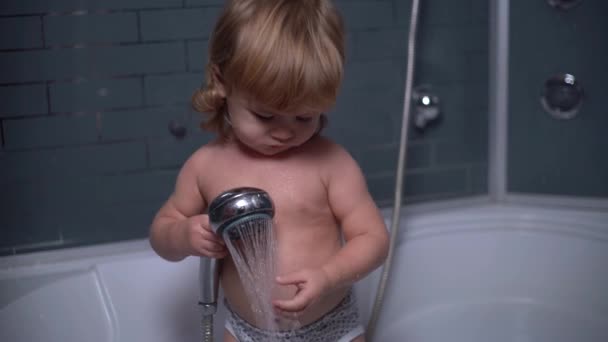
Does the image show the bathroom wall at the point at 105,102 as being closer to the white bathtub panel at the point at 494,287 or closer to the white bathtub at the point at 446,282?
the white bathtub at the point at 446,282

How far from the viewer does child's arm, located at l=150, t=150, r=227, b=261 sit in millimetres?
928

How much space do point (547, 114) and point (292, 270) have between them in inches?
31.3

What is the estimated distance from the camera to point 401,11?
151 centimetres

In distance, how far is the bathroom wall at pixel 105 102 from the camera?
1275 millimetres

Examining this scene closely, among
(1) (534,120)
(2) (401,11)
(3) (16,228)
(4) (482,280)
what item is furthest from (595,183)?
(3) (16,228)

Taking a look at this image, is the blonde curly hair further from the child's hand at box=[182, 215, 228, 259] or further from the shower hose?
the shower hose

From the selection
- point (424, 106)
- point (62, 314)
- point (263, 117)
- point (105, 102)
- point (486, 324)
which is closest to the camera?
point (263, 117)

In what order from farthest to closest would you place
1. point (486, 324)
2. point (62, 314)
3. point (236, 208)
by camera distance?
1. point (486, 324)
2. point (62, 314)
3. point (236, 208)

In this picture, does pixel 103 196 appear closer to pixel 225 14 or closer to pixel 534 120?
pixel 225 14

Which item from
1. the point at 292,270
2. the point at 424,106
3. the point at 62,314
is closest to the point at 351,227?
the point at 292,270

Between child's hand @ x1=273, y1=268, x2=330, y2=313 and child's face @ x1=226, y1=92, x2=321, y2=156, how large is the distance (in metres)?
0.19

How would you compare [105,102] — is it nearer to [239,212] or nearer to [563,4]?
[239,212]

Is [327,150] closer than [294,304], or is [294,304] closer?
[294,304]

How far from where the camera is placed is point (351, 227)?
1.02m
